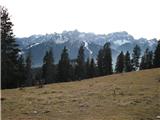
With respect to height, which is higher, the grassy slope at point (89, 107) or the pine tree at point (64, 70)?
the pine tree at point (64, 70)

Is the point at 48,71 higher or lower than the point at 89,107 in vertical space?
higher

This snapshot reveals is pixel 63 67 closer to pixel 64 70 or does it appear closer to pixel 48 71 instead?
pixel 64 70

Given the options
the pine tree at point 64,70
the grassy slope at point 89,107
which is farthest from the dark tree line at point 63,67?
the grassy slope at point 89,107

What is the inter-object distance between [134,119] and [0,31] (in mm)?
41037

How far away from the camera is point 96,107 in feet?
83.7

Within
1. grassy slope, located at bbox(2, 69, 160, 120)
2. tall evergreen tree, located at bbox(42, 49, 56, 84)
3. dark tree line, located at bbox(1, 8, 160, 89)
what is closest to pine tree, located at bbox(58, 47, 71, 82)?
dark tree line, located at bbox(1, 8, 160, 89)

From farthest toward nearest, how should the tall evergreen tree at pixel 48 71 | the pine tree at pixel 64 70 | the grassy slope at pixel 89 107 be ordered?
the tall evergreen tree at pixel 48 71 → the pine tree at pixel 64 70 → the grassy slope at pixel 89 107

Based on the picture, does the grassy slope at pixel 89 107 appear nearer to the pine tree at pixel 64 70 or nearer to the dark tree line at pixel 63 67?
the dark tree line at pixel 63 67

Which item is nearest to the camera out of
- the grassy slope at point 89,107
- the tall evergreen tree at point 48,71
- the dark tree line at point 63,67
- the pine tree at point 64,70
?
the grassy slope at point 89,107

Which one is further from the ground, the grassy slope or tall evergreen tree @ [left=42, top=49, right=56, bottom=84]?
tall evergreen tree @ [left=42, top=49, right=56, bottom=84]

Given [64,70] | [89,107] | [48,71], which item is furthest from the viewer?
[48,71]

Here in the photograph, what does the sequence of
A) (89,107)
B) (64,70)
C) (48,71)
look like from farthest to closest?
(48,71)
(64,70)
(89,107)

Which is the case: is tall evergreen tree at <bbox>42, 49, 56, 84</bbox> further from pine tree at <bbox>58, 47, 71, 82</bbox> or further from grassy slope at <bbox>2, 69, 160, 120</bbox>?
grassy slope at <bbox>2, 69, 160, 120</bbox>

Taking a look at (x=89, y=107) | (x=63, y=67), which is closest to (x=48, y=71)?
(x=63, y=67)
